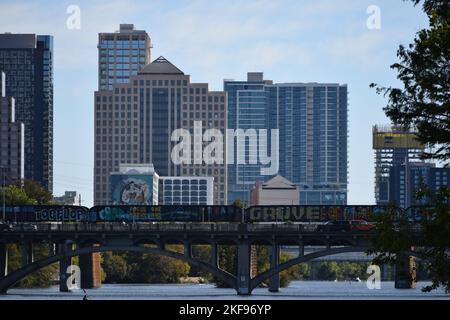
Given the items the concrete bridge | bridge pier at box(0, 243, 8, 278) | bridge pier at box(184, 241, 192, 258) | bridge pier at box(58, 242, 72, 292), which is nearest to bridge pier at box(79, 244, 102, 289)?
bridge pier at box(58, 242, 72, 292)

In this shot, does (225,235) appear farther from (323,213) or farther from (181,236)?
(323,213)

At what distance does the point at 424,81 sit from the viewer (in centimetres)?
4594

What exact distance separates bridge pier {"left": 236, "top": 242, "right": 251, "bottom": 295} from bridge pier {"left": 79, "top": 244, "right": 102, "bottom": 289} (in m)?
29.1

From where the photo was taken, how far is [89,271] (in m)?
176

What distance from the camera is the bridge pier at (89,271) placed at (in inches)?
→ 6788

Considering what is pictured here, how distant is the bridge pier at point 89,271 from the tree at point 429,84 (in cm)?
12615

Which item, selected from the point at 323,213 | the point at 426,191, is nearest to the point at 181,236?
the point at 323,213

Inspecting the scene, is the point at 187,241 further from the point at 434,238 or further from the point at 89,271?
the point at 434,238

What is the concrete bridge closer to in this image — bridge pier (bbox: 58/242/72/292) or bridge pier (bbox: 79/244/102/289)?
bridge pier (bbox: 58/242/72/292)

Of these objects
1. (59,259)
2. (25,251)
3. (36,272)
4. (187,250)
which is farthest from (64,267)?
(36,272)

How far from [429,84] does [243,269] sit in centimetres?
10452

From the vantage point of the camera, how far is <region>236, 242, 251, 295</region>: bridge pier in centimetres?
14650

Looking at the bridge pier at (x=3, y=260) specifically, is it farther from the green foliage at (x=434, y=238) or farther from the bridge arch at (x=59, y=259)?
the green foliage at (x=434, y=238)
